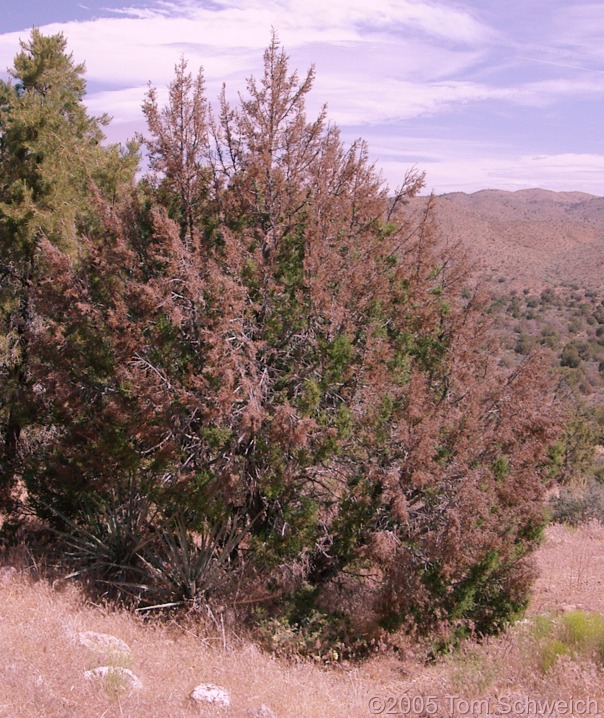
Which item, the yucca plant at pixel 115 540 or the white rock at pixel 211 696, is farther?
the yucca plant at pixel 115 540

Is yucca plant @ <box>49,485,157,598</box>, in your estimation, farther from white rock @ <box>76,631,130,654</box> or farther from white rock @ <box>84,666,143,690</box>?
white rock @ <box>84,666,143,690</box>

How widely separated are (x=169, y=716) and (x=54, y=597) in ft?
11.0

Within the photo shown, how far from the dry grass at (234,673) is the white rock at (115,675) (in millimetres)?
69

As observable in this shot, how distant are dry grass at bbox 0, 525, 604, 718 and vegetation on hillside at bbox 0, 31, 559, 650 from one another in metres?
0.68

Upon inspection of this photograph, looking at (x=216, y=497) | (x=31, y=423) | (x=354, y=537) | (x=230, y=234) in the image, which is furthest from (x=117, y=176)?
(x=354, y=537)

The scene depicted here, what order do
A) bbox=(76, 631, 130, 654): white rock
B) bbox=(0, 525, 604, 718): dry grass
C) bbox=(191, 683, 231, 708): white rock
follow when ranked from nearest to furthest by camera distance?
1. bbox=(0, 525, 604, 718): dry grass
2. bbox=(191, 683, 231, 708): white rock
3. bbox=(76, 631, 130, 654): white rock

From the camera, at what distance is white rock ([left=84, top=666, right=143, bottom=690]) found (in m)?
5.52

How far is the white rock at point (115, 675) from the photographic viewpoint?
5.52 metres

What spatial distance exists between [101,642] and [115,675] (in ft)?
3.56

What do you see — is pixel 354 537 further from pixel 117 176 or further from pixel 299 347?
pixel 117 176

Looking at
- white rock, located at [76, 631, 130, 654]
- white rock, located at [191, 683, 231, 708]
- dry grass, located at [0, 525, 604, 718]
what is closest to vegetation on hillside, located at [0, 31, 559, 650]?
dry grass, located at [0, 525, 604, 718]

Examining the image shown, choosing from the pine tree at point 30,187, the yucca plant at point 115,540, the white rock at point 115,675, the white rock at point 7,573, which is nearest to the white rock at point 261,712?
the white rock at point 115,675

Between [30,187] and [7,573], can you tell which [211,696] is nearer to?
[7,573]

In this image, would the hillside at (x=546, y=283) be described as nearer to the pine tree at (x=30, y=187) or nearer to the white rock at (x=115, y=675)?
the pine tree at (x=30, y=187)
